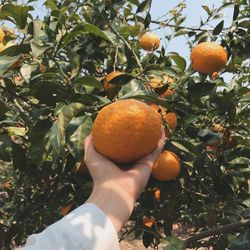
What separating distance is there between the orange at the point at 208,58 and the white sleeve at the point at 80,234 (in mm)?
876

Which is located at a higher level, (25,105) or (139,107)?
(139,107)

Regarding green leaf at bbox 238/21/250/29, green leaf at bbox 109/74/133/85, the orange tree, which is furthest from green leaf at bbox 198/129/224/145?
green leaf at bbox 238/21/250/29

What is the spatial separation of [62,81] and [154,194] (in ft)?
2.35

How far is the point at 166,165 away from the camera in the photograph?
53.2 inches

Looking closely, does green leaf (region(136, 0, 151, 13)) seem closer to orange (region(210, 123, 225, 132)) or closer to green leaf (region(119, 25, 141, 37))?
green leaf (region(119, 25, 141, 37))

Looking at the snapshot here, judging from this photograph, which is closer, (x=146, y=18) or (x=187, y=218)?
(x=146, y=18)

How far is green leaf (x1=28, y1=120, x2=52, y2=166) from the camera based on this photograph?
4.20ft

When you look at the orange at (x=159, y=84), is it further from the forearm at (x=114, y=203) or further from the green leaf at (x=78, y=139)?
the forearm at (x=114, y=203)

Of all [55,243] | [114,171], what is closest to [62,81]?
[114,171]

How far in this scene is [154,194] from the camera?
6.10ft

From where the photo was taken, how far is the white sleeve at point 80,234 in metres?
0.77

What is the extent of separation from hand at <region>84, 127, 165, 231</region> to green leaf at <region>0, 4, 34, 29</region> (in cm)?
55

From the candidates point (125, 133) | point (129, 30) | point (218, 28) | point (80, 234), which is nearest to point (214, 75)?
point (218, 28)

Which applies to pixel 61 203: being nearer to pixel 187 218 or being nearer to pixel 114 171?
pixel 187 218
